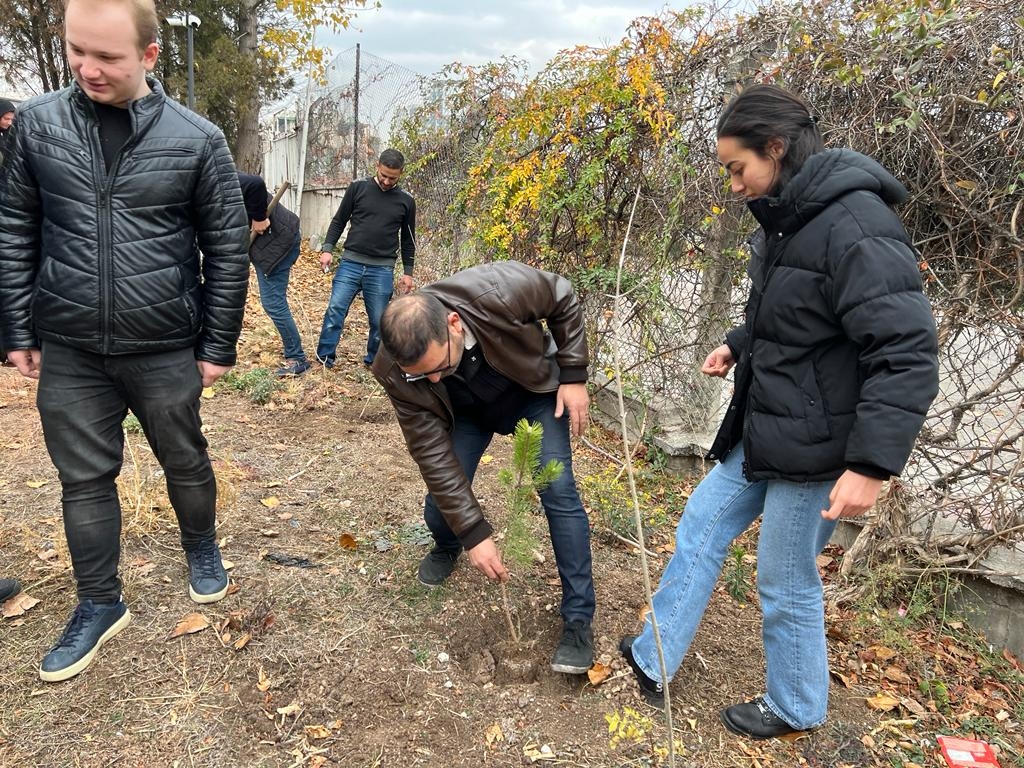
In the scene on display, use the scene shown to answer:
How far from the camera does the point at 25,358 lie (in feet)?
6.97

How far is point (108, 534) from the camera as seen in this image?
2.22 meters

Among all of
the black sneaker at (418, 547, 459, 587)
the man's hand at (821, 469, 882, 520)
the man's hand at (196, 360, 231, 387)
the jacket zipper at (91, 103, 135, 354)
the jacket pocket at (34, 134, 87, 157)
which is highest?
the jacket pocket at (34, 134, 87, 157)

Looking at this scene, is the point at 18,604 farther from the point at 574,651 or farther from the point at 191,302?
the point at 574,651

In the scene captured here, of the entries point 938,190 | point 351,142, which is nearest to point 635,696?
point 938,190

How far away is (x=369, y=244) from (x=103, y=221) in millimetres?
3486

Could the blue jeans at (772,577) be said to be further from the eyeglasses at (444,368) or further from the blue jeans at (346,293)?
the blue jeans at (346,293)

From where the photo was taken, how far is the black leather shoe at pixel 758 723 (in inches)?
83.7

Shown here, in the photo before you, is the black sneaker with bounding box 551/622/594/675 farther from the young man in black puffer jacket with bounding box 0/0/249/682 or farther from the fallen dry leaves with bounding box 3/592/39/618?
the fallen dry leaves with bounding box 3/592/39/618

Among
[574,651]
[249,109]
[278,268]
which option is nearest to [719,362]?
[574,651]

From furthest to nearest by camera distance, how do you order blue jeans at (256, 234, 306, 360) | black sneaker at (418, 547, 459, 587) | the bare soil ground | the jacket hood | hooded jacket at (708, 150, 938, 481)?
blue jeans at (256, 234, 306, 360) < black sneaker at (418, 547, 459, 587) < the bare soil ground < the jacket hood < hooded jacket at (708, 150, 938, 481)

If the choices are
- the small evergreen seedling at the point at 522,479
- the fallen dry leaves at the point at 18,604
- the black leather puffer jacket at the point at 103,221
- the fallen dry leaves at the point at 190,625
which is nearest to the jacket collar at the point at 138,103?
the black leather puffer jacket at the point at 103,221

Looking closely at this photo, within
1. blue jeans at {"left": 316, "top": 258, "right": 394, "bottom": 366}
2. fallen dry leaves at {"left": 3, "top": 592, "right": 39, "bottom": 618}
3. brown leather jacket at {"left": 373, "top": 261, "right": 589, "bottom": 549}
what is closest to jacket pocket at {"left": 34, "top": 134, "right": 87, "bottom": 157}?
brown leather jacket at {"left": 373, "top": 261, "right": 589, "bottom": 549}

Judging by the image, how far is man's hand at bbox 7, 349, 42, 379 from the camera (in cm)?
211

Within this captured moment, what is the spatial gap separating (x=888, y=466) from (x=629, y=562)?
68.8 inches
